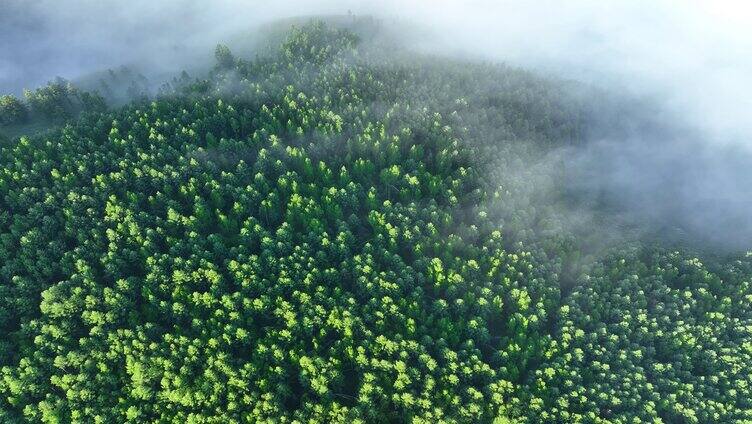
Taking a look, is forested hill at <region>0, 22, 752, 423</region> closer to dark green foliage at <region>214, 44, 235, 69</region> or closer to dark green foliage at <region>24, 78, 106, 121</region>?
dark green foliage at <region>24, 78, 106, 121</region>

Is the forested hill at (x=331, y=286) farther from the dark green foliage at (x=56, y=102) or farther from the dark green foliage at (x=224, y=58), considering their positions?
the dark green foliage at (x=224, y=58)

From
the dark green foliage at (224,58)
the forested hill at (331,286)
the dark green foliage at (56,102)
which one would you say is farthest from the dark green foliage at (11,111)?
the dark green foliage at (224,58)

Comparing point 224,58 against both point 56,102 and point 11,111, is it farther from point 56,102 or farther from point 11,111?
point 11,111

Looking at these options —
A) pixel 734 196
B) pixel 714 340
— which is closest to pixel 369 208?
pixel 714 340

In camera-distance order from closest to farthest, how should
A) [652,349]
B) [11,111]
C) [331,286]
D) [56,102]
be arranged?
[652,349]
[331,286]
[11,111]
[56,102]

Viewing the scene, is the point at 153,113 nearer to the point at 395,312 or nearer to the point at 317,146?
the point at 317,146

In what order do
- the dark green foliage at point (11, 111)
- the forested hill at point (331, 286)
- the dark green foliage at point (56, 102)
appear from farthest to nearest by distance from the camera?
1. the dark green foliage at point (56, 102)
2. the dark green foliage at point (11, 111)
3. the forested hill at point (331, 286)

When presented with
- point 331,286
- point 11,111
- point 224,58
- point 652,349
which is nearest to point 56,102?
point 11,111

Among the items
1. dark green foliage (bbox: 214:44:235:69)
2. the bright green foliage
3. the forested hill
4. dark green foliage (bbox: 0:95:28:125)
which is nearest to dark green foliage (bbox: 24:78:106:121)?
dark green foliage (bbox: 0:95:28:125)
